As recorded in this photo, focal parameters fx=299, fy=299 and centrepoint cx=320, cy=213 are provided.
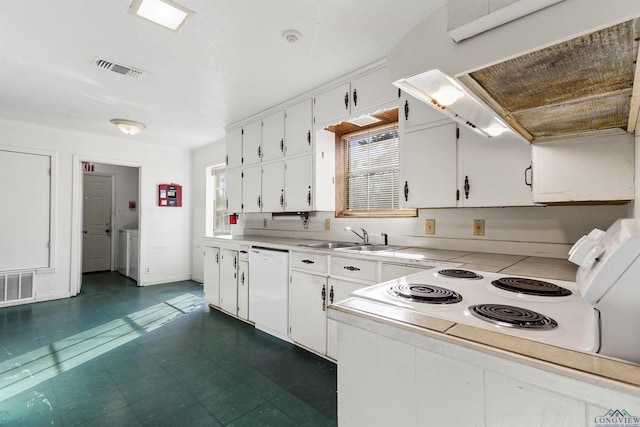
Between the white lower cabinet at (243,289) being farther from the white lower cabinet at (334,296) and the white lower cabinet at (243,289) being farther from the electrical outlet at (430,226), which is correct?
the electrical outlet at (430,226)

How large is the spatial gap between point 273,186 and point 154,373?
2141 millimetres

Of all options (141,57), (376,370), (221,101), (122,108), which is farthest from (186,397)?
(122,108)

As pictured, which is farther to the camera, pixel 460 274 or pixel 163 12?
pixel 163 12

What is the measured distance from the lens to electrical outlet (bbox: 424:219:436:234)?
252 cm

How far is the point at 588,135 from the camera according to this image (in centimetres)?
142

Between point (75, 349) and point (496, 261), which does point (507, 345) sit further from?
point (75, 349)

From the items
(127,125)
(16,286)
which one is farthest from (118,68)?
(16,286)

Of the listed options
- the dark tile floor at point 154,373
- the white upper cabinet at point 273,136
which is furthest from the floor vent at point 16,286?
the white upper cabinet at point 273,136

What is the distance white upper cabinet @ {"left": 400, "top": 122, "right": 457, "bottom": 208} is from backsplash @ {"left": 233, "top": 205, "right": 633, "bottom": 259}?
29cm

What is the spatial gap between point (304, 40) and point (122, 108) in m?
2.65

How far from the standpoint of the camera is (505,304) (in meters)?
0.99

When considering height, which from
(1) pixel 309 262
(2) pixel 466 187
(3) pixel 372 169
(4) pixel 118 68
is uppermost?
(4) pixel 118 68

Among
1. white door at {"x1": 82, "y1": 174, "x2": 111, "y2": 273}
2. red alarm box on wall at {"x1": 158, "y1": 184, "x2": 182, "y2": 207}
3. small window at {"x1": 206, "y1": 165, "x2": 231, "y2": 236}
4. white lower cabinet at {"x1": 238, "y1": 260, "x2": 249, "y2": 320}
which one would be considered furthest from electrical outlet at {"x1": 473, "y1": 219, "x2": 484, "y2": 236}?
white door at {"x1": 82, "y1": 174, "x2": 111, "y2": 273}

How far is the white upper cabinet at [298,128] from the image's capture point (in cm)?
316
